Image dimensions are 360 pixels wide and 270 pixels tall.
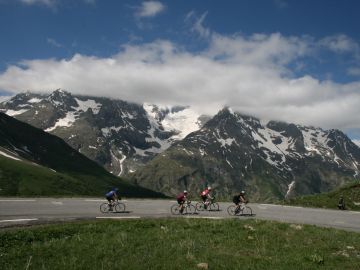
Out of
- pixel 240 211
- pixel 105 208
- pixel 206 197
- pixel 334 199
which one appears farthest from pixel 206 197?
pixel 334 199

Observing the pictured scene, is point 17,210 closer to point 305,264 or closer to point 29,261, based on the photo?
point 29,261

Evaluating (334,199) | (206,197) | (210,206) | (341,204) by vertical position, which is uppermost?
(334,199)

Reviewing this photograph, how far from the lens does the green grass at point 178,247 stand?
1655 cm

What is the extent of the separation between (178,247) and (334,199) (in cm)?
3990

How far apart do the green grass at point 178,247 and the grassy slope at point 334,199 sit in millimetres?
28268

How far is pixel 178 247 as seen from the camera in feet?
62.7

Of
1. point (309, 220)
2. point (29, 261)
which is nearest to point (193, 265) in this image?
point (29, 261)

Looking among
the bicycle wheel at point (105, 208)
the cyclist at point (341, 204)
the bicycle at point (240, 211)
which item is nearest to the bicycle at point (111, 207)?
the bicycle wheel at point (105, 208)

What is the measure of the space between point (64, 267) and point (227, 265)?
5.91 meters

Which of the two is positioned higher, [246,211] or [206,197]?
[206,197]

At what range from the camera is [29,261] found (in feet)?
52.7

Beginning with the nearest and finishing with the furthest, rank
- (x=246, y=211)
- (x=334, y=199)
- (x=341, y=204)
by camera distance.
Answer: (x=246, y=211), (x=341, y=204), (x=334, y=199)

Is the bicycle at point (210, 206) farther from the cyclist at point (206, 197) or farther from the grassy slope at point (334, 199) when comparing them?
the grassy slope at point (334, 199)

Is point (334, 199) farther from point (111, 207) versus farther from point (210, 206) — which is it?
point (111, 207)
